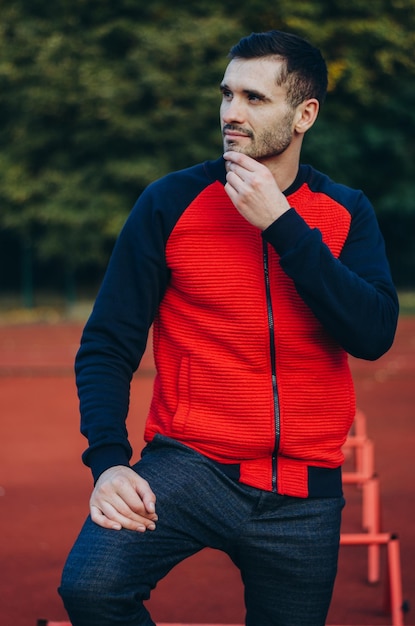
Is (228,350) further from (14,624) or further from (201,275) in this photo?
(14,624)

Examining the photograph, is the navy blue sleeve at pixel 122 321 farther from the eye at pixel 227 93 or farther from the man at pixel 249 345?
the eye at pixel 227 93

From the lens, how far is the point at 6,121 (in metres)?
25.5

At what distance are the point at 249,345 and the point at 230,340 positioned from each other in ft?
0.16

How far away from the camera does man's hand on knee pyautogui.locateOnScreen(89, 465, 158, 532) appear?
2.48 meters

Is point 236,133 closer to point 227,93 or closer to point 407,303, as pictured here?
point 227,93

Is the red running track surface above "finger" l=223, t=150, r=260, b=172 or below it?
below

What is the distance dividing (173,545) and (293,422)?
0.44 metres

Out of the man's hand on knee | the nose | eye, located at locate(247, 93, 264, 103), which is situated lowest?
the man's hand on knee

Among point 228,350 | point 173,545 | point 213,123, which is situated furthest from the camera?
point 213,123

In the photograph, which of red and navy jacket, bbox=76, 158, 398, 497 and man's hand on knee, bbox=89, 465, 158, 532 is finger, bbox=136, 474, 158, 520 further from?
red and navy jacket, bbox=76, 158, 398, 497

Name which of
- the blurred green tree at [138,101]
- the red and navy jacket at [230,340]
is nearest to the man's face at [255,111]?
the red and navy jacket at [230,340]

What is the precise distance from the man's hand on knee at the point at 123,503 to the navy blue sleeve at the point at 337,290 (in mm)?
607

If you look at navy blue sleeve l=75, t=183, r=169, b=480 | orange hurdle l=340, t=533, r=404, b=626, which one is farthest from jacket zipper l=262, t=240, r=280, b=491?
orange hurdle l=340, t=533, r=404, b=626

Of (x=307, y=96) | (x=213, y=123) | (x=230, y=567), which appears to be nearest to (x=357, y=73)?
(x=213, y=123)
